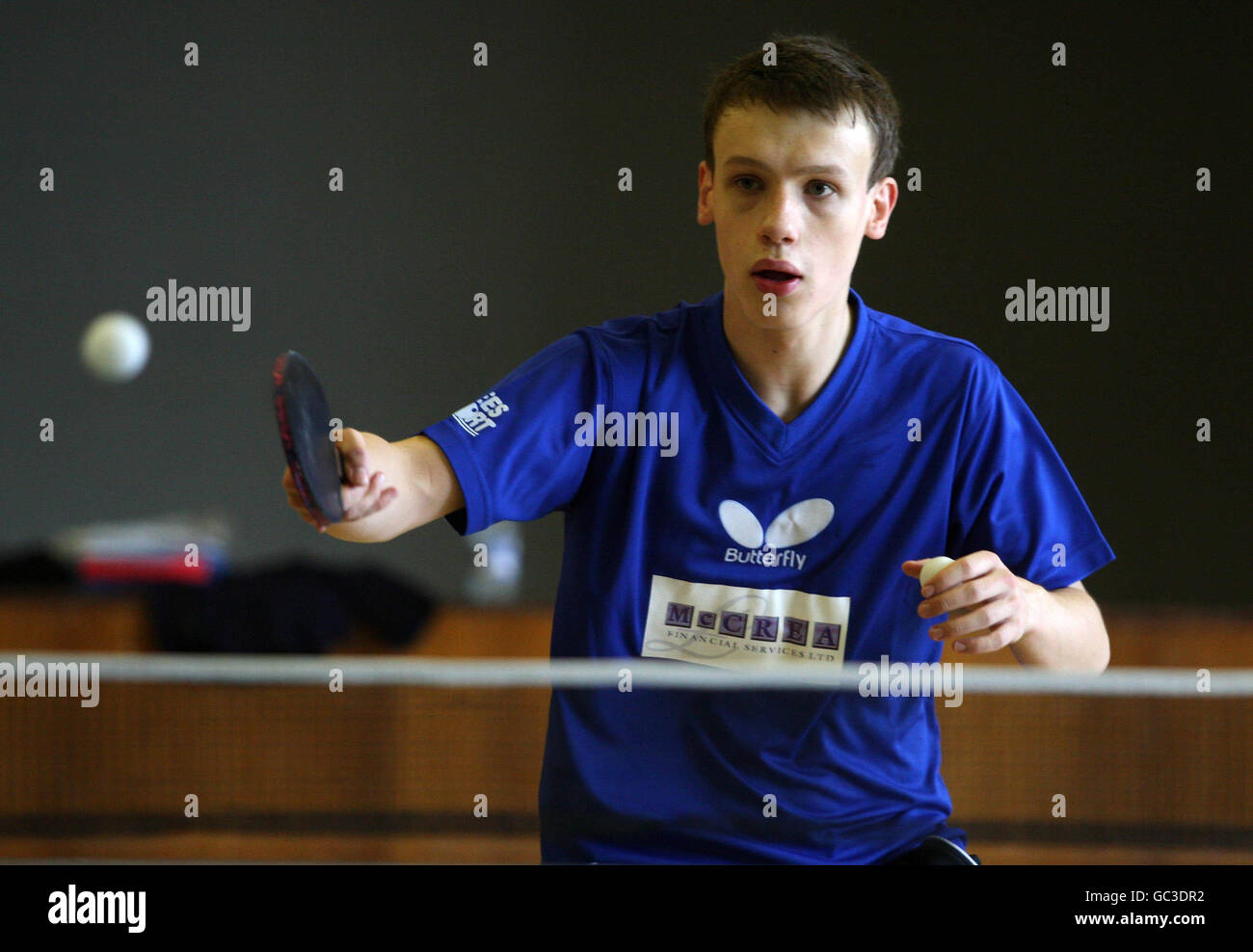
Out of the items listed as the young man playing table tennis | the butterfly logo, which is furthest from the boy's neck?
the butterfly logo

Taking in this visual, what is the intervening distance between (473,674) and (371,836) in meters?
1.37

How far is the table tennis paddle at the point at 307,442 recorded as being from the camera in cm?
120

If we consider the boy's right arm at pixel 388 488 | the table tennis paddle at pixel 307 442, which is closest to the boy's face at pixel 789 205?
the boy's right arm at pixel 388 488

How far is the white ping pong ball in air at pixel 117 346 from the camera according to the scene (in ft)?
15.6

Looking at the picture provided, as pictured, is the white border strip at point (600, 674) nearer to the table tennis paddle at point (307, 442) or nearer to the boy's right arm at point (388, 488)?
the boy's right arm at point (388, 488)

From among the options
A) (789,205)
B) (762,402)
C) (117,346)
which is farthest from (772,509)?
(117,346)

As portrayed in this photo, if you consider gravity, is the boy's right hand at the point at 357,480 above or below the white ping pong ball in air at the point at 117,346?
A: below

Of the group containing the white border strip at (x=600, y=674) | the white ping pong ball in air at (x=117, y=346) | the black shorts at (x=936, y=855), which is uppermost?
the white ping pong ball in air at (x=117, y=346)

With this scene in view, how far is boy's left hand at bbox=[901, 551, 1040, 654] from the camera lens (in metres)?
1.31

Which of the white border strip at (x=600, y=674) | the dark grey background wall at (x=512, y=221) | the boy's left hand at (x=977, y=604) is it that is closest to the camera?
the boy's left hand at (x=977, y=604)

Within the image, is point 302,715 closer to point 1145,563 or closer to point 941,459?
point 941,459

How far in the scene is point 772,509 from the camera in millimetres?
1538

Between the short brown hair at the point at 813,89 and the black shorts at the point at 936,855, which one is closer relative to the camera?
the black shorts at the point at 936,855

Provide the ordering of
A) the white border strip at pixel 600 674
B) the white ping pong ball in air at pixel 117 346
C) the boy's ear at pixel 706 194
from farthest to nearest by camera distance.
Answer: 1. the white ping pong ball in air at pixel 117 346
2. the boy's ear at pixel 706 194
3. the white border strip at pixel 600 674
